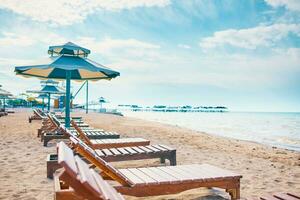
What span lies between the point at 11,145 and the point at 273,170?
7819 millimetres

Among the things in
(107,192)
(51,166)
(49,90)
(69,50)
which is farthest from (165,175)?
(49,90)

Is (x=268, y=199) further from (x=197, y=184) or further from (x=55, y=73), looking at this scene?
(x=55, y=73)

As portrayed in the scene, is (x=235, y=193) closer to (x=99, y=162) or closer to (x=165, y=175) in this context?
(x=165, y=175)

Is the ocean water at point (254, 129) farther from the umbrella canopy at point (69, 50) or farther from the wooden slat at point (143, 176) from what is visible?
the wooden slat at point (143, 176)

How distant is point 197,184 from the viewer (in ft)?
11.9

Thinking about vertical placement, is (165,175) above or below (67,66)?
below

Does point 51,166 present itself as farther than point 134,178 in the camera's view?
Yes

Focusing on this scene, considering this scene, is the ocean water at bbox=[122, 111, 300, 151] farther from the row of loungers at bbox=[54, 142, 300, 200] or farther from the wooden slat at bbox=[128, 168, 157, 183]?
the wooden slat at bbox=[128, 168, 157, 183]

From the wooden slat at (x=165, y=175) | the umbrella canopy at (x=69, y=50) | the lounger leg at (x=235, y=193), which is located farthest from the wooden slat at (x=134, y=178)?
the umbrella canopy at (x=69, y=50)

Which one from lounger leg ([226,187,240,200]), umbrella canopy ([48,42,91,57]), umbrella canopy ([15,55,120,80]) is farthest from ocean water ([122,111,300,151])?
lounger leg ([226,187,240,200])

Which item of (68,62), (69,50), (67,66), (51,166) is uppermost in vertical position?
(69,50)

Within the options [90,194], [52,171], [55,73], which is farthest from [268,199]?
[55,73]

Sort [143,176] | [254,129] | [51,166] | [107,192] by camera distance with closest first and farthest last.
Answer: [107,192], [143,176], [51,166], [254,129]

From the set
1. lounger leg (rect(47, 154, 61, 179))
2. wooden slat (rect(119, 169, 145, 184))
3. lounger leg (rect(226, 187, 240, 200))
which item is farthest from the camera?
lounger leg (rect(47, 154, 61, 179))
